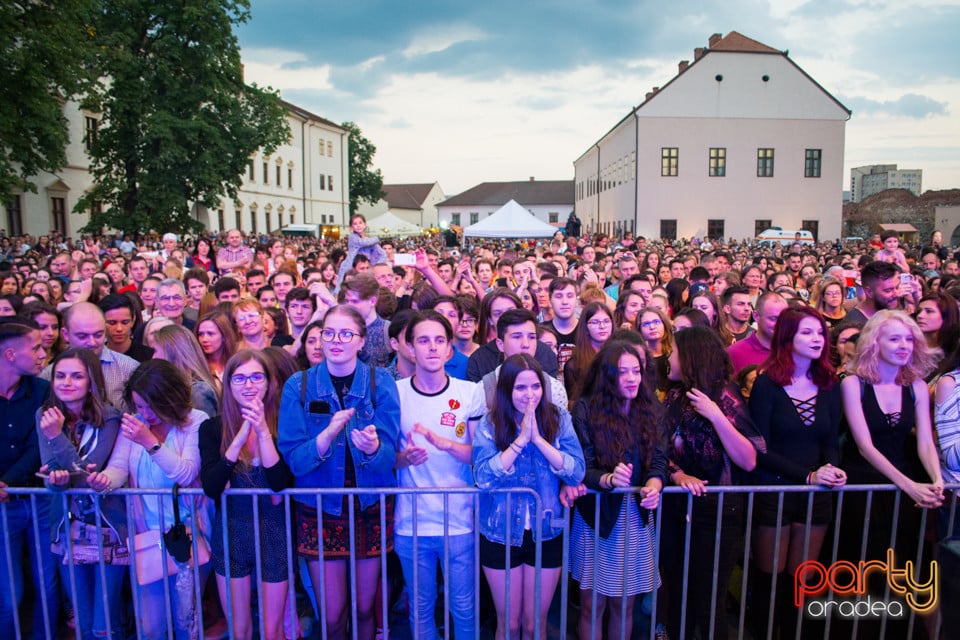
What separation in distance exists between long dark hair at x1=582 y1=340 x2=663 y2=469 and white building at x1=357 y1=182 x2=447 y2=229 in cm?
8696

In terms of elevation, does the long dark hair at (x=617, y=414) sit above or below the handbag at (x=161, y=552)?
above

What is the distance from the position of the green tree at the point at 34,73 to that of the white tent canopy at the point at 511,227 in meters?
13.3

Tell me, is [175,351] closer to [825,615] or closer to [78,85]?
[825,615]

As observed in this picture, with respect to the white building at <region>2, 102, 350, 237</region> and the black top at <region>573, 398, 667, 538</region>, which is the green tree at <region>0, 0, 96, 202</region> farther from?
the black top at <region>573, 398, 667, 538</region>

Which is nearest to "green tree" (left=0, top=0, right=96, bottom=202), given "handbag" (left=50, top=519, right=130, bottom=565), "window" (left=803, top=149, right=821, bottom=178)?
"handbag" (left=50, top=519, right=130, bottom=565)

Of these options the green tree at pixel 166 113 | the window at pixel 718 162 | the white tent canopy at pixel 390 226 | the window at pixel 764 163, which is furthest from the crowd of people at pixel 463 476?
the window at pixel 764 163

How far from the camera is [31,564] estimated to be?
12.4ft

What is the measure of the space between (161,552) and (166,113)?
25.3 m

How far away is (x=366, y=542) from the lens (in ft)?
11.0

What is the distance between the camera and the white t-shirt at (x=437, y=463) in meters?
3.33

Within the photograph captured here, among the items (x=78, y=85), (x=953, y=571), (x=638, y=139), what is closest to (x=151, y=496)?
(x=953, y=571)

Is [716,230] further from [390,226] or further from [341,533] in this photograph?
[341,533]

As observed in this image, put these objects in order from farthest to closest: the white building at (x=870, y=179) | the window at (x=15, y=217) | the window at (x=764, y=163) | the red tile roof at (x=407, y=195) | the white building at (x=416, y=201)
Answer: the white building at (x=870, y=179), the red tile roof at (x=407, y=195), the white building at (x=416, y=201), the window at (x=764, y=163), the window at (x=15, y=217)

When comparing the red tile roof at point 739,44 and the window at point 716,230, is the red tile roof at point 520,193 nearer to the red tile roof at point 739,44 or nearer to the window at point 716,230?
the red tile roof at point 739,44
